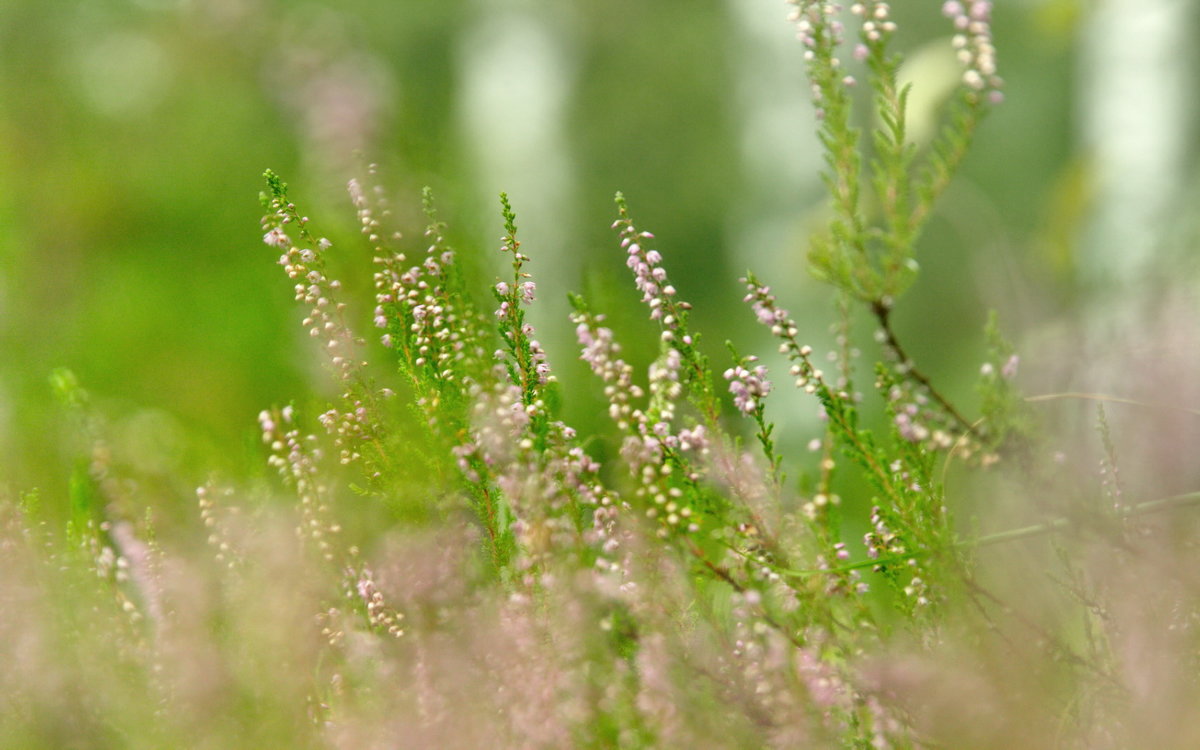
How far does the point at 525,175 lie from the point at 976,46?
11.8 m

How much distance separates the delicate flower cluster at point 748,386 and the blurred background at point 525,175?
13.7 inches

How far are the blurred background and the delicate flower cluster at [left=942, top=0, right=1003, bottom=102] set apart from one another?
0.57 feet

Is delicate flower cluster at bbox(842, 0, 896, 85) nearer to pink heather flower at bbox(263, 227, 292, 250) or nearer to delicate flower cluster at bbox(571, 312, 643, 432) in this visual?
delicate flower cluster at bbox(571, 312, 643, 432)

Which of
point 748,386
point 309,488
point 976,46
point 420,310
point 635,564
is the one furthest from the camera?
point 309,488

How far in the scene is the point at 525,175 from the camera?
13.1 metres

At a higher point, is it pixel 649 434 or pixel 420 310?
pixel 420 310

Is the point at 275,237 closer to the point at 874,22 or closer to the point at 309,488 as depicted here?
the point at 309,488

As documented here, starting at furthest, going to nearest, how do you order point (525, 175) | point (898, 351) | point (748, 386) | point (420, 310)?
point (525, 175) → point (420, 310) → point (748, 386) → point (898, 351)

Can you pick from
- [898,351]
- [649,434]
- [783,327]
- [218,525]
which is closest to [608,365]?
[649,434]

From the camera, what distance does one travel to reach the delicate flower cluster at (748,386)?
173cm

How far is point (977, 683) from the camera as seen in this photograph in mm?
1258

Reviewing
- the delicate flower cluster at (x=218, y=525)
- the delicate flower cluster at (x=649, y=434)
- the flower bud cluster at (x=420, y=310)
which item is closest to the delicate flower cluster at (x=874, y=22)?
the delicate flower cluster at (x=649, y=434)

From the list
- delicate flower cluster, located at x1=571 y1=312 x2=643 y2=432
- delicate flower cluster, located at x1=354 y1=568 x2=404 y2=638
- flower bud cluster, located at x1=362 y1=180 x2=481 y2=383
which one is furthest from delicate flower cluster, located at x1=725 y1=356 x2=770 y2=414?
delicate flower cluster, located at x1=354 y1=568 x2=404 y2=638

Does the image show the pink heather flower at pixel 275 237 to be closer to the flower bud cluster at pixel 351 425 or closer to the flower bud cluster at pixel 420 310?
the flower bud cluster at pixel 420 310
